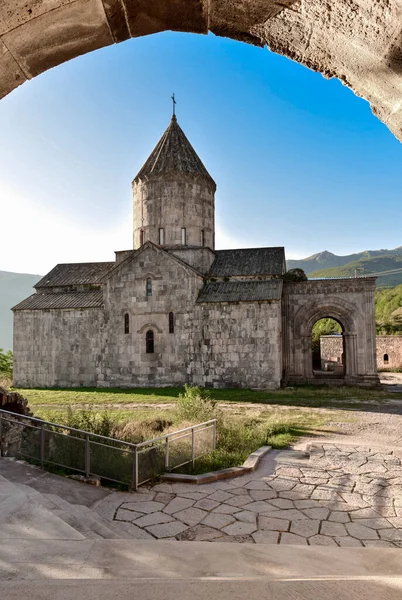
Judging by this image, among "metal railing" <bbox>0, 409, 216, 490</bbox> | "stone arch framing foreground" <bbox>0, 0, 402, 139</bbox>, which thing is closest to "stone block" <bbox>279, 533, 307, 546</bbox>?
"metal railing" <bbox>0, 409, 216, 490</bbox>

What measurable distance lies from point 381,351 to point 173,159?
20847 millimetres

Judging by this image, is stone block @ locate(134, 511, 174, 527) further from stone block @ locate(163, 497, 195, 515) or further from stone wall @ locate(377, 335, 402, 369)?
stone wall @ locate(377, 335, 402, 369)

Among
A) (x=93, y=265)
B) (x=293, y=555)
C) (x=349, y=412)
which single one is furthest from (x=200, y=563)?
(x=93, y=265)

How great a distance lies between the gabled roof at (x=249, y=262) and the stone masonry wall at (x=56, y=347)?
21.5 ft

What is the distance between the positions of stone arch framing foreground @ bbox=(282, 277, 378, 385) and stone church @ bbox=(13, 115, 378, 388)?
47 millimetres

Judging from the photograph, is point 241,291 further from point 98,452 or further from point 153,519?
point 153,519

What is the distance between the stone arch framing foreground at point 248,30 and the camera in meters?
1.99

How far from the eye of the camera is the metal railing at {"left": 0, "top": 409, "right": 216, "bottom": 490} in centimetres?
617

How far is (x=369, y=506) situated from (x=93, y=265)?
21739 mm

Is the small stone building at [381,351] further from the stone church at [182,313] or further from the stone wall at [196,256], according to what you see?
the stone wall at [196,256]

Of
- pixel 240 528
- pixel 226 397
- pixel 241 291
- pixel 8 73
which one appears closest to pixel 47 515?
pixel 240 528

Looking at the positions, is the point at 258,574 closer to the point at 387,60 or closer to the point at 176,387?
the point at 387,60

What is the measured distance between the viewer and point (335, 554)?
3689mm

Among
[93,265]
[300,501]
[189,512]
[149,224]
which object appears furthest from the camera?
[93,265]
